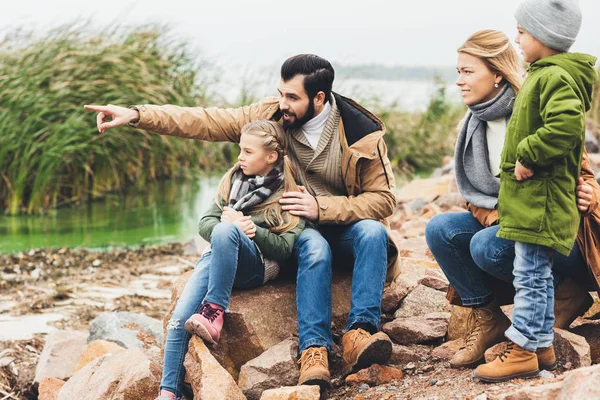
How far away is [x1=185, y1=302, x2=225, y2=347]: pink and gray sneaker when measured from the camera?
3436mm

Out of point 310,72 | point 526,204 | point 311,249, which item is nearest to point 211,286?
point 311,249

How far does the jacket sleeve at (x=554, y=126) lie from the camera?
2.85 metres

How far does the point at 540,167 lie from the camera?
9.71ft

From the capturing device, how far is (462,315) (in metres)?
3.74

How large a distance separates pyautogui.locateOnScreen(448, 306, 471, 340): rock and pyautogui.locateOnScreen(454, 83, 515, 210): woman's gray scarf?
57cm

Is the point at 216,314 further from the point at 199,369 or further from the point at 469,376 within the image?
the point at 469,376

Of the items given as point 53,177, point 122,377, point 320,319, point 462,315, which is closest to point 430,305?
point 462,315

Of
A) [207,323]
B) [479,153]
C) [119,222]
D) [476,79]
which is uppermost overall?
[476,79]

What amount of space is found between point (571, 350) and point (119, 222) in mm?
6207

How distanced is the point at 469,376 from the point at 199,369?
1.01m

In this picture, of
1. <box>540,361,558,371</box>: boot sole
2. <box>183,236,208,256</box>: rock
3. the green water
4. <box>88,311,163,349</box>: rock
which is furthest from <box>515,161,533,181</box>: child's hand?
the green water

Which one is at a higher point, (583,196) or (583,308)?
(583,196)

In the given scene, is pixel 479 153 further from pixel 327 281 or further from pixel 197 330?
pixel 197 330

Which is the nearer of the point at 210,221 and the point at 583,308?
the point at 583,308
